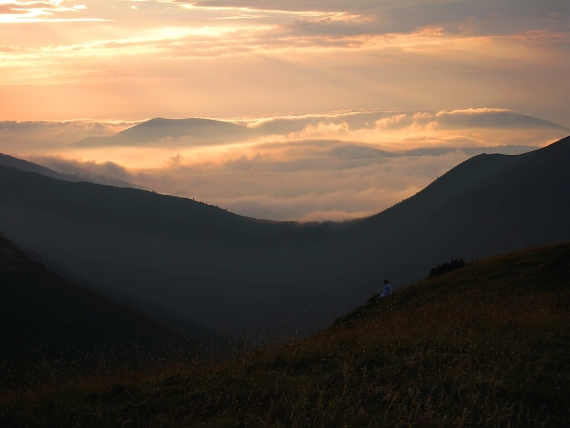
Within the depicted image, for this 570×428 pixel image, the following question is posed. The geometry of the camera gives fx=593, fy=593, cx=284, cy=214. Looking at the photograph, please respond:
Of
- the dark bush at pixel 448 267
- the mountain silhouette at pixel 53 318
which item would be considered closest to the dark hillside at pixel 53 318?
the mountain silhouette at pixel 53 318

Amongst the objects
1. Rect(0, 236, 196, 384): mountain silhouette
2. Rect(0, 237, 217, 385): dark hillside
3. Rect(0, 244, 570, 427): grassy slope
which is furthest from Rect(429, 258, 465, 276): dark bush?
Rect(0, 237, 217, 385): dark hillside

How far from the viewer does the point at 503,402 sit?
8.41 meters

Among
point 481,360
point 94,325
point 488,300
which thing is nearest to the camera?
point 481,360

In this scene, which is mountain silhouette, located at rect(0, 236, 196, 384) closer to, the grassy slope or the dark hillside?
the dark hillside

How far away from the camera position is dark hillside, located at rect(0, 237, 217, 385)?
7903cm

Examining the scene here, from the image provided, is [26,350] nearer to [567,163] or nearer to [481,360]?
[481,360]

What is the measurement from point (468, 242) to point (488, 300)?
176m

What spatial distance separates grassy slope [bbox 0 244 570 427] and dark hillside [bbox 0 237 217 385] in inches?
2615

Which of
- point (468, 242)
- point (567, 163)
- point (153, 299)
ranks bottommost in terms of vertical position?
point (153, 299)

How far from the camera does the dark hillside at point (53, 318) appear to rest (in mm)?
79025

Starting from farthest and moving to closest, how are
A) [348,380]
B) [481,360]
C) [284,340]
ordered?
1. [284,340]
2. [481,360]
3. [348,380]

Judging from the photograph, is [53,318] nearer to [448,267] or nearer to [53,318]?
[53,318]

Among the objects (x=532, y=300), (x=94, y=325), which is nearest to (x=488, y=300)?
(x=532, y=300)

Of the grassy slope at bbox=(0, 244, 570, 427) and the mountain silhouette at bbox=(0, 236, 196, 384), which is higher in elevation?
the grassy slope at bbox=(0, 244, 570, 427)
